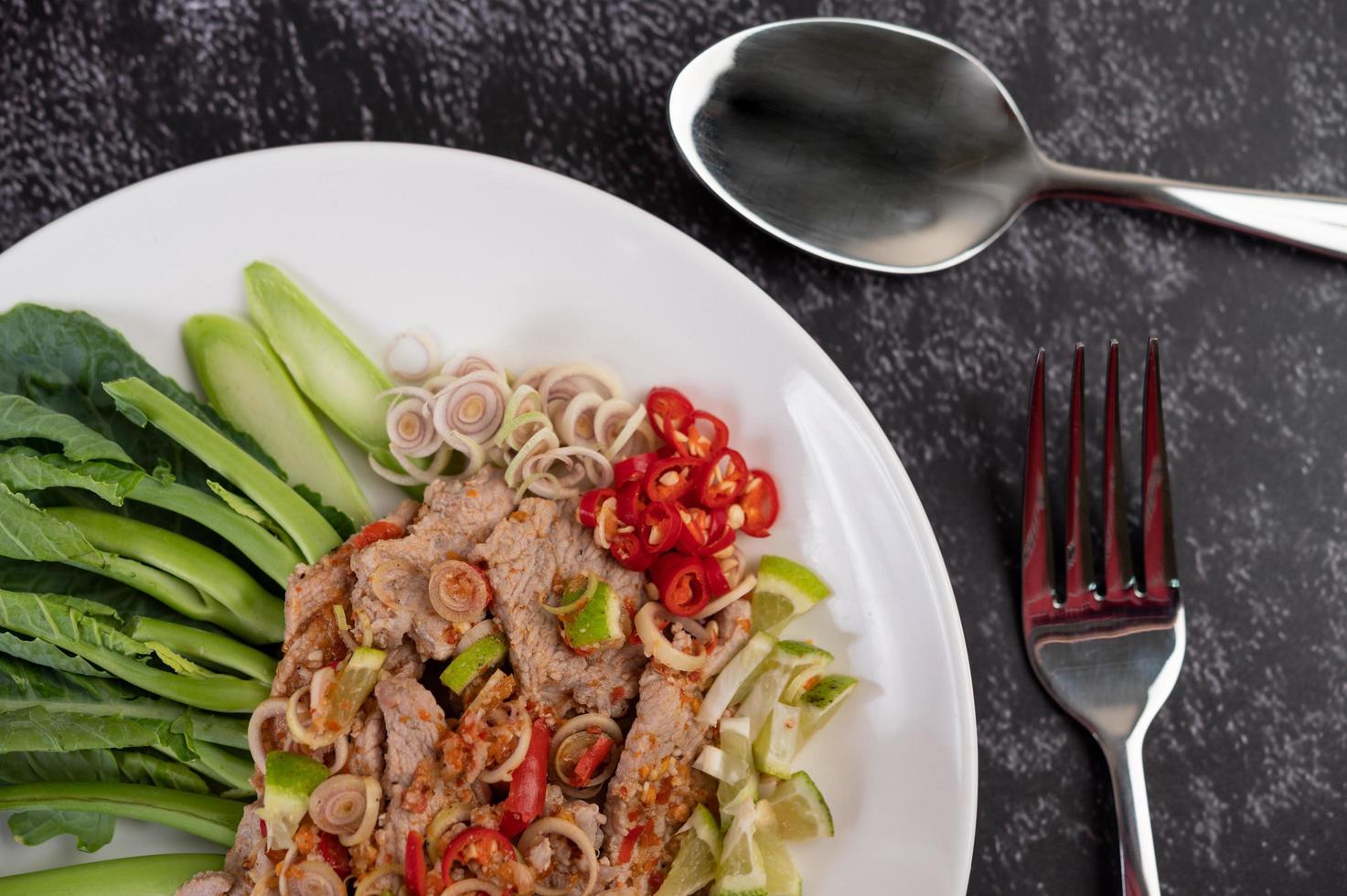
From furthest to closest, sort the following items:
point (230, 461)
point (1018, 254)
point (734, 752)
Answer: point (1018, 254)
point (230, 461)
point (734, 752)

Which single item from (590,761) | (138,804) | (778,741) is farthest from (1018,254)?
(138,804)

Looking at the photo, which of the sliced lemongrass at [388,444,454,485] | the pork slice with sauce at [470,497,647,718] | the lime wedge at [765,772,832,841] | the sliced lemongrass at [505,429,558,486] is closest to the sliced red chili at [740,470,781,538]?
the pork slice with sauce at [470,497,647,718]

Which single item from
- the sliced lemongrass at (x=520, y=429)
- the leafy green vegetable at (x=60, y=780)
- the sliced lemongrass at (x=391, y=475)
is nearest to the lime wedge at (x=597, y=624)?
the sliced lemongrass at (x=520, y=429)

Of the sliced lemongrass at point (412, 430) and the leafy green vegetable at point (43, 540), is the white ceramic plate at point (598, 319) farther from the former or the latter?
the leafy green vegetable at point (43, 540)

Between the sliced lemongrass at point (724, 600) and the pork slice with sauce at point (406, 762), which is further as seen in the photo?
the sliced lemongrass at point (724, 600)

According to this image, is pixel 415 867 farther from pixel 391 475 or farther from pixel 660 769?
pixel 391 475

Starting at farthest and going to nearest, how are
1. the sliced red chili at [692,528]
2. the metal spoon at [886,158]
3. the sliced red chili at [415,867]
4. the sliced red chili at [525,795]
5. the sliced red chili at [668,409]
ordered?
the metal spoon at [886,158] < the sliced red chili at [668,409] < the sliced red chili at [692,528] < the sliced red chili at [525,795] < the sliced red chili at [415,867]
